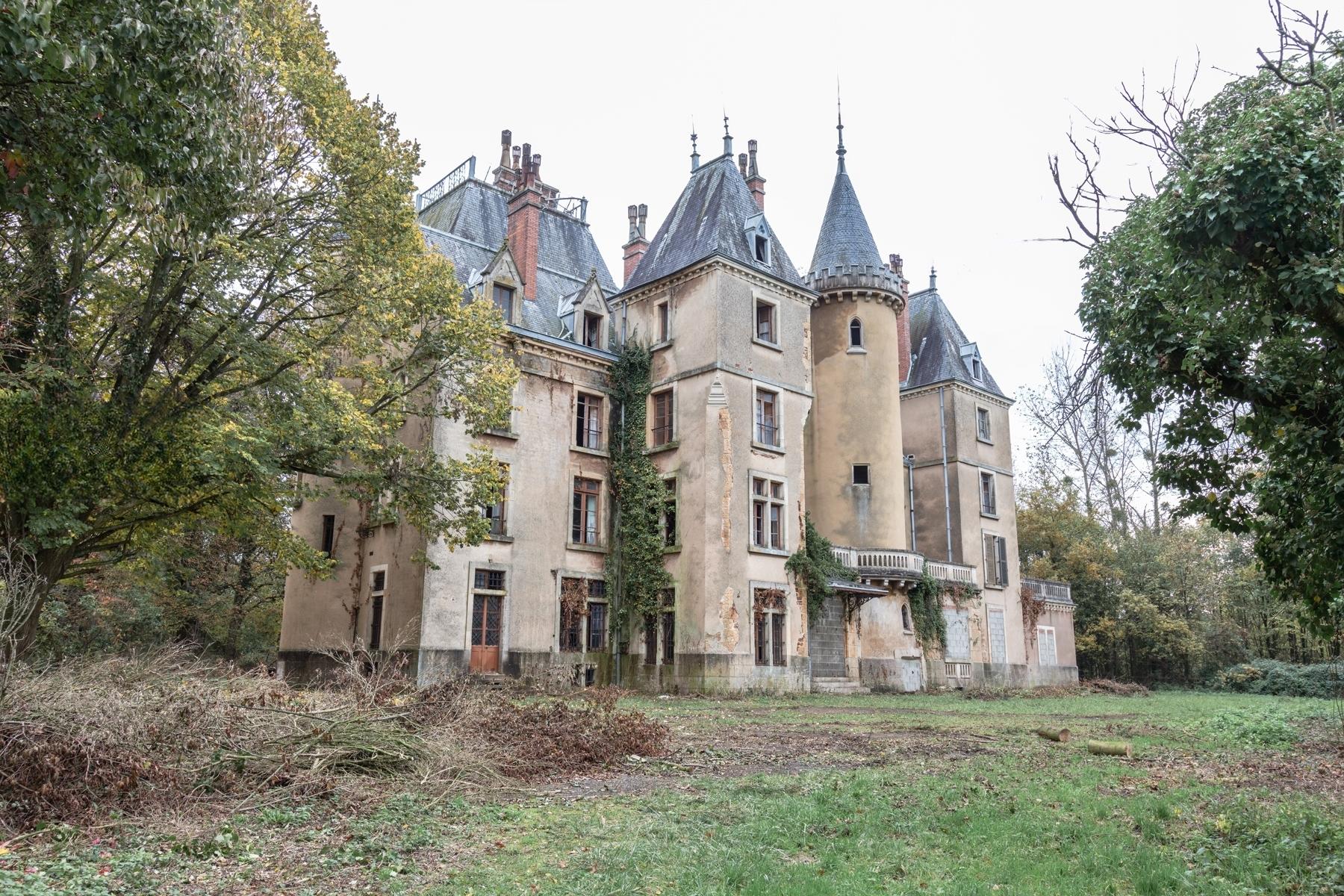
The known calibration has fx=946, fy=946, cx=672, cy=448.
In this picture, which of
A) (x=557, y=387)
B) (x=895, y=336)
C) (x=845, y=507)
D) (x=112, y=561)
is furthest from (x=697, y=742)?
(x=895, y=336)

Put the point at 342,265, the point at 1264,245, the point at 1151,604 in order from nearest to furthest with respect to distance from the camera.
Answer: the point at 1264,245
the point at 342,265
the point at 1151,604

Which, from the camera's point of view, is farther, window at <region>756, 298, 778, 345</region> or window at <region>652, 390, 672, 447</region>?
window at <region>756, 298, 778, 345</region>

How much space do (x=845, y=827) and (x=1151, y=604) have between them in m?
39.3

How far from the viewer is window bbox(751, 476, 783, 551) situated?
91.7 feet

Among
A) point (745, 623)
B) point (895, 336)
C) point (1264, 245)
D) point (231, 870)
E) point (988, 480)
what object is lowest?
point (231, 870)

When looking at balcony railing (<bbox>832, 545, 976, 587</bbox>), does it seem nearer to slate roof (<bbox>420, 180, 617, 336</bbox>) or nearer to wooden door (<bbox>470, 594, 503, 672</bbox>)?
wooden door (<bbox>470, 594, 503, 672</bbox>)

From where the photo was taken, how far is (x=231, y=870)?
638 centimetres

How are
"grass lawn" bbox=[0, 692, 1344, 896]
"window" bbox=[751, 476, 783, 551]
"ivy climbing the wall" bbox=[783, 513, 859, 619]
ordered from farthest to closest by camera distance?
1. "ivy climbing the wall" bbox=[783, 513, 859, 619]
2. "window" bbox=[751, 476, 783, 551]
3. "grass lawn" bbox=[0, 692, 1344, 896]

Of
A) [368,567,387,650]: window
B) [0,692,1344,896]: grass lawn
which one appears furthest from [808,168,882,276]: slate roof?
[0,692,1344,896]: grass lawn

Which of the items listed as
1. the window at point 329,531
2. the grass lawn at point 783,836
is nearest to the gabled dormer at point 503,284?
the window at point 329,531

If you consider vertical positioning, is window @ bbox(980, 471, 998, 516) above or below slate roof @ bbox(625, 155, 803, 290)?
below

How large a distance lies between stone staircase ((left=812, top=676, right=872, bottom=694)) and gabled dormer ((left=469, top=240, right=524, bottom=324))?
46.4 feet

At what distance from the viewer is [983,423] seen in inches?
1518

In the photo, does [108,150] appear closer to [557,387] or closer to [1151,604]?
[557,387]
